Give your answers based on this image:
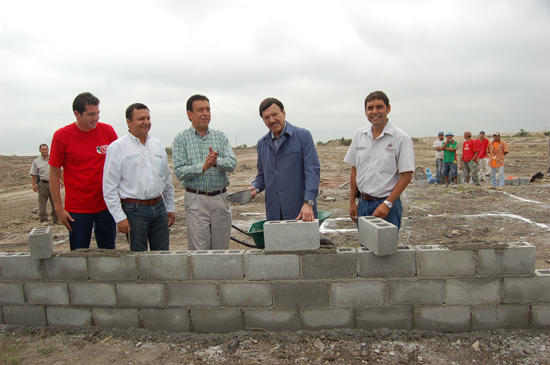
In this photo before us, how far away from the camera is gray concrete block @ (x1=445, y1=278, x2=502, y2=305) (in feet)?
9.95

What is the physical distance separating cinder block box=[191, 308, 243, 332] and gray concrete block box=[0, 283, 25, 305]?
1681 mm

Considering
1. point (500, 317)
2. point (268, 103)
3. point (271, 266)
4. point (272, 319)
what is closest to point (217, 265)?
point (271, 266)

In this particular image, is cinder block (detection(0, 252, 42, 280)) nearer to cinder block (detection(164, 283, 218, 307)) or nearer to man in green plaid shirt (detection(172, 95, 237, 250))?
cinder block (detection(164, 283, 218, 307))

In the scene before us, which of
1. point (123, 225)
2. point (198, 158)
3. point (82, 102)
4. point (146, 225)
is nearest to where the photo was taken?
point (123, 225)

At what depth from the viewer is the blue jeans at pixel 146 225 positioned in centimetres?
354

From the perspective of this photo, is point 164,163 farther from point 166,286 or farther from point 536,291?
point 536,291

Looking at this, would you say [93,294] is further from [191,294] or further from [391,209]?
[391,209]

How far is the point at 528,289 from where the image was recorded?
3016 mm

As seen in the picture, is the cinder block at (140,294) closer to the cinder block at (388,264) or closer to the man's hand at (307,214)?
the man's hand at (307,214)

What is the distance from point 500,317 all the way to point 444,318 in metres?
0.45

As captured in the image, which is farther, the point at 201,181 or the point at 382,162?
the point at 201,181

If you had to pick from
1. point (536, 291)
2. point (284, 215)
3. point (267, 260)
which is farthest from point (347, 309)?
point (536, 291)

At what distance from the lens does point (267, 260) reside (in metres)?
3.15

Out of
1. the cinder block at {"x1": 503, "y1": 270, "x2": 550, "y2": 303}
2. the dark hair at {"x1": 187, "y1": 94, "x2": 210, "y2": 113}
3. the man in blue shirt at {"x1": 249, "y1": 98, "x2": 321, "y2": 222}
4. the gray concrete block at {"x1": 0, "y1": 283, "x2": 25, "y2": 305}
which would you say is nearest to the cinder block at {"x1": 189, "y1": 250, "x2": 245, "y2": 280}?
the man in blue shirt at {"x1": 249, "y1": 98, "x2": 321, "y2": 222}
